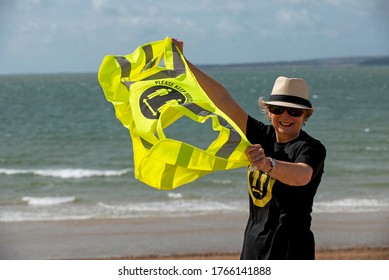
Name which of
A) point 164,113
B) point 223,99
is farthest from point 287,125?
point 164,113

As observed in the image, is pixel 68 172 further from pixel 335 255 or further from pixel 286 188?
pixel 286 188

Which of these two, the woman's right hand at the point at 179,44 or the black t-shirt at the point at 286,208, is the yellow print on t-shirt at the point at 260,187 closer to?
the black t-shirt at the point at 286,208

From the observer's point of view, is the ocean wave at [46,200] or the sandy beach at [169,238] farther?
the ocean wave at [46,200]

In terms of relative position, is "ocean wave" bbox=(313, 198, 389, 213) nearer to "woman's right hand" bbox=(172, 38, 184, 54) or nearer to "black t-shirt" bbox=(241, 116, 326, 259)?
"woman's right hand" bbox=(172, 38, 184, 54)

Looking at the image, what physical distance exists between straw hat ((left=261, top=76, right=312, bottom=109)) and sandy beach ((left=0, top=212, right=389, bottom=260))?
5402 millimetres

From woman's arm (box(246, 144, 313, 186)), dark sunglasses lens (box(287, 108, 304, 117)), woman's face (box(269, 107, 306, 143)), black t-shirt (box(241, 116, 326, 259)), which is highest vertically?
dark sunglasses lens (box(287, 108, 304, 117))

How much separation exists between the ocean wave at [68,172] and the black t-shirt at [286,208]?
1328 centimetres

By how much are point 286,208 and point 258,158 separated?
320mm

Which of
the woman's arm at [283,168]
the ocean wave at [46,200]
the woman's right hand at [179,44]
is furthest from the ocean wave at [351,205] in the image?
the woman's arm at [283,168]

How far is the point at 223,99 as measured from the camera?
3357 mm

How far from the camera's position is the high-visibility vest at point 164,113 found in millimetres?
2955

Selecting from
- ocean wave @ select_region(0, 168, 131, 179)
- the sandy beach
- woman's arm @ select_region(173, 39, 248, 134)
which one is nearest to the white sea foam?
the sandy beach

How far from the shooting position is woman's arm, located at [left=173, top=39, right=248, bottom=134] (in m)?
3.28
